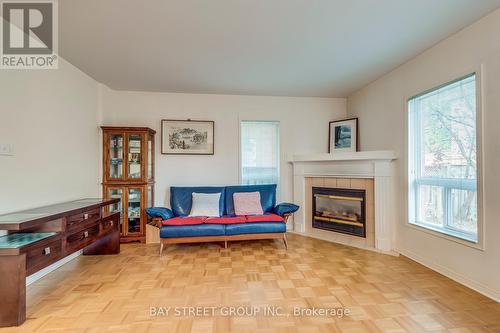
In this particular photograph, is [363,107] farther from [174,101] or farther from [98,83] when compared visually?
[98,83]

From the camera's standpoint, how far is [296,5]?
1.96 m

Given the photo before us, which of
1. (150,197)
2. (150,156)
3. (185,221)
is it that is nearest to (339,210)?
(185,221)

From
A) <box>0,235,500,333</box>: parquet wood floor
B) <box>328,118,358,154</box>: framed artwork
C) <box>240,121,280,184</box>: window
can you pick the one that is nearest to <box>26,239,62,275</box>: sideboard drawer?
<box>0,235,500,333</box>: parquet wood floor

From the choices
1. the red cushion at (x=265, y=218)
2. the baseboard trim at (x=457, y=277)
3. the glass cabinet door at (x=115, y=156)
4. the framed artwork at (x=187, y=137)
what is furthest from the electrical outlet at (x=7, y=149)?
the baseboard trim at (x=457, y=277)

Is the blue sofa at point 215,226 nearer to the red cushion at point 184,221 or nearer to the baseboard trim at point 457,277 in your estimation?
the red cushion at point 184,221

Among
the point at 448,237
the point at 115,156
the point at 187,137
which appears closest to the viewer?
the point at 448,237

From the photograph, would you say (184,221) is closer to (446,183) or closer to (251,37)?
(251,37)

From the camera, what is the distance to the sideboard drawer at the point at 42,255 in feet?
6.09

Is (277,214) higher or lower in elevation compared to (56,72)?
lower

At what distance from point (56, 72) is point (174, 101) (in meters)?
1.67

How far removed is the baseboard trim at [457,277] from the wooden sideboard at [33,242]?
3.80 m

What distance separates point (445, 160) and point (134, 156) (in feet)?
13.5

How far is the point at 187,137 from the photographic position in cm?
421

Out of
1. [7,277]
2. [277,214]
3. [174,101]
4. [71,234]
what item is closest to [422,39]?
[277,214]
